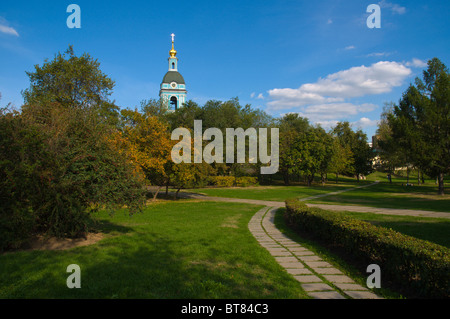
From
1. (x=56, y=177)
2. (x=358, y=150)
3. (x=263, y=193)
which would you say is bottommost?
(x=263, y=193)

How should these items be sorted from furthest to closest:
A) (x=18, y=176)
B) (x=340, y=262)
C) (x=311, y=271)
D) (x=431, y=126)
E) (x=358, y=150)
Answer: (x=358, y=150)
(x=431, y=126)
(x=18, y=176)
(x=340, y=262)
(x=311, y=271)

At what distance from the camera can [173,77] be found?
2370 inches

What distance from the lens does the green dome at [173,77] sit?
196 ft

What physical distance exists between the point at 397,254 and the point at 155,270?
428 centimetres

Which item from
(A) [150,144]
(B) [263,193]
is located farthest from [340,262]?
(B) [263,193]

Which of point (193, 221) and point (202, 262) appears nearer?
point (202, 262)

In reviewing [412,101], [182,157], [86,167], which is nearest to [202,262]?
[86,167]

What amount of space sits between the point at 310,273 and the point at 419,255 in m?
1.82

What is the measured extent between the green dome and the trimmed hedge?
5652cm

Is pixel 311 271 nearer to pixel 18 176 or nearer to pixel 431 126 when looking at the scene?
pixel 18 176

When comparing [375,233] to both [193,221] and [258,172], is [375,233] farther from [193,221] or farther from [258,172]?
[258,172]

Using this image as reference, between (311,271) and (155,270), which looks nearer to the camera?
(155,270)

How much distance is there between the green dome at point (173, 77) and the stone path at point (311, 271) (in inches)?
2181

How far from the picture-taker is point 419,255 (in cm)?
454
